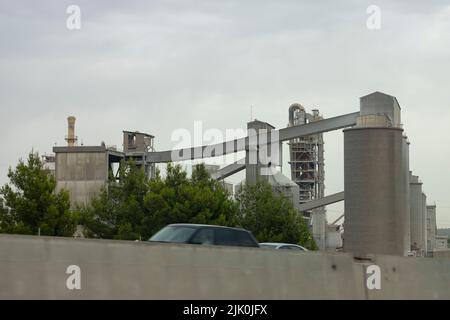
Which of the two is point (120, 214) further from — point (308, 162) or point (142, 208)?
point (308, 162)

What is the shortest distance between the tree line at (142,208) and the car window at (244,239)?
29897 mm

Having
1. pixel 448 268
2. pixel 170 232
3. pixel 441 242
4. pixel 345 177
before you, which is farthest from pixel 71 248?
pixel 441 242

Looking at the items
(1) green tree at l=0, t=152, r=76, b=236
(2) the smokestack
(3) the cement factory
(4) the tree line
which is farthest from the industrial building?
(1) green tree at l=0, t=152, r=76, b=236

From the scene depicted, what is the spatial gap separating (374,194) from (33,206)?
115 ft

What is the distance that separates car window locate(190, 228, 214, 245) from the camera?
21.6m

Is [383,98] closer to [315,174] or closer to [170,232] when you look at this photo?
[315,174]

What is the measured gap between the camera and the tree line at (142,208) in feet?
170

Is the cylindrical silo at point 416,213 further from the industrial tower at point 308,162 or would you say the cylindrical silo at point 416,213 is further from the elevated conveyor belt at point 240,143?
the elevated conveyor belt at point 240,143

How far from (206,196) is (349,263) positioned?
129ft

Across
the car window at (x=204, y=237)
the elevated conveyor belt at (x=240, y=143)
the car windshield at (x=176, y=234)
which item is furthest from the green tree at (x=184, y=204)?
the car window at (x=204, y=237)

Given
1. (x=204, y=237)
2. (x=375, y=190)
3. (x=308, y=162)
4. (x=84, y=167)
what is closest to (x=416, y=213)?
(x=308, y=162)

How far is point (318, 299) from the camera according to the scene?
1991 centimetres

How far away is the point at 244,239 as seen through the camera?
2286 centimetres
